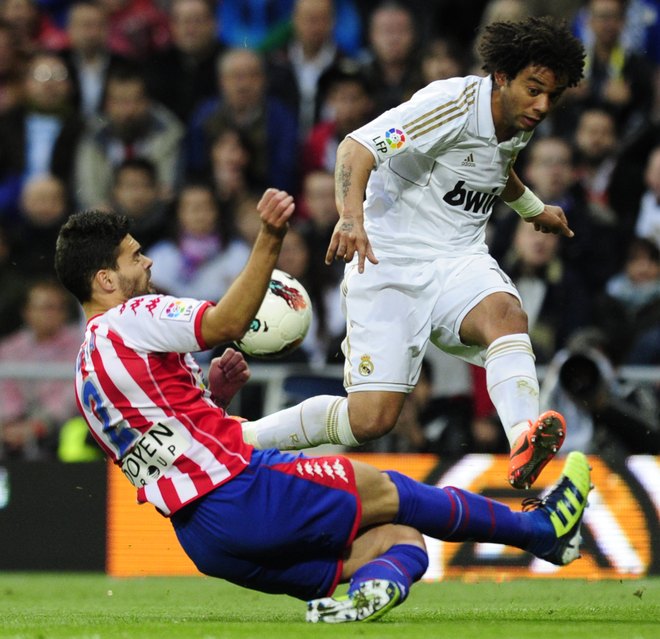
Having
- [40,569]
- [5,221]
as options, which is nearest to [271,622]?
[40,569]

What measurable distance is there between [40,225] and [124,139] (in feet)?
3.53

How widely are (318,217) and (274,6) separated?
2392mm

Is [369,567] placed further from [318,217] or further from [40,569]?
[318,217]

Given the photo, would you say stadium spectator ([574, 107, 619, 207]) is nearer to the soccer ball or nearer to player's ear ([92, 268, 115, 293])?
the soccer ball

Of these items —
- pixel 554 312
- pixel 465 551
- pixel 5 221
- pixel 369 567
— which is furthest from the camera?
pixel 5 221

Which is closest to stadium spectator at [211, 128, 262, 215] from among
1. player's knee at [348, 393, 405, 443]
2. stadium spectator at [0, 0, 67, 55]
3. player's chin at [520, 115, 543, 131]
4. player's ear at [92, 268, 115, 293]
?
stadium spectator at [0, 0, 67, 55]

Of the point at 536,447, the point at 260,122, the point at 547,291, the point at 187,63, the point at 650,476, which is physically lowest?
the point at 650,476

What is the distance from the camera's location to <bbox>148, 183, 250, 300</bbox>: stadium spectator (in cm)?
1050

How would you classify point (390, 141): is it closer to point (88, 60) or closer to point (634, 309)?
point (634, 309)

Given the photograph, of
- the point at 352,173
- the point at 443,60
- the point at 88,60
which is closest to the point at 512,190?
the point at 352,173

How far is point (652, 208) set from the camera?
33.9 ft

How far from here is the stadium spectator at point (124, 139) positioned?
1138 centimetres

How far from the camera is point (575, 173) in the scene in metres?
10.6

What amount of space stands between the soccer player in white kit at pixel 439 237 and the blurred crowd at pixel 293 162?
2759 mm
